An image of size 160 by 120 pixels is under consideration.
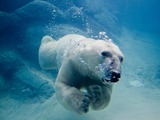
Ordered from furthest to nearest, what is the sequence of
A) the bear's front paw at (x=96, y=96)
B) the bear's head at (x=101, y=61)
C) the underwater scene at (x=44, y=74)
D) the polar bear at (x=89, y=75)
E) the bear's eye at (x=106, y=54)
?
the underwater scene at (x=44, y=74) < the bear's front paw at (x=96, y=96) < the bear's eye at (x=106, y=54) < the polar bear at (x=89, y=75) < the bear's head at (x=101, y=61)

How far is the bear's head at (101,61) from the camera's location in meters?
3.38

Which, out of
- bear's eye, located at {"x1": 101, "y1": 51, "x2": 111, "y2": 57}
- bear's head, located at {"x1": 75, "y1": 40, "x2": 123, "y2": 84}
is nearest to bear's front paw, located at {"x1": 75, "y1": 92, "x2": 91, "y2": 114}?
bear's head, located at {"x1": 75, "y1": 40, "x2": 123, "y2": 84}

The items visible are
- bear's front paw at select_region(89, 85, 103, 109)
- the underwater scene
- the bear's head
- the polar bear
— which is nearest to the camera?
the bear's head

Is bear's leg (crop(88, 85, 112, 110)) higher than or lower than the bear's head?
lower

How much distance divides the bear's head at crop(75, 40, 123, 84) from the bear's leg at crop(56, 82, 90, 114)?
0.40 m

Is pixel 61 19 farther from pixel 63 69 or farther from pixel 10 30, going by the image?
pixel 63 69

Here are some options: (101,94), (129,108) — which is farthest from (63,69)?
(129,108)

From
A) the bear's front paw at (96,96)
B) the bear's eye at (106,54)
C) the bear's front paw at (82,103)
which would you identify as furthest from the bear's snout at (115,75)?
the bear's front paw at (96,96)

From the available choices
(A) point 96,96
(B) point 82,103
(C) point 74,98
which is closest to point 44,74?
(A) point 96,96

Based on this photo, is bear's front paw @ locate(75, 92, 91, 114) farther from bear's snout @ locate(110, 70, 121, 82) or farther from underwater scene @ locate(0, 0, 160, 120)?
bear's snout @ locate(110, 70, 121, 82)

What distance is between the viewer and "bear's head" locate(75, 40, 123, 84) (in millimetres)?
3383

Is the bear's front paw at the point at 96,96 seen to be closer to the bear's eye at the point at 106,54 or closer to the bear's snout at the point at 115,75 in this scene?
the bear's eye at the point at 106,54

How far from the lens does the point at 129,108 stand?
7324 millimetres

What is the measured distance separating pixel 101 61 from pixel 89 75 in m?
0.51
